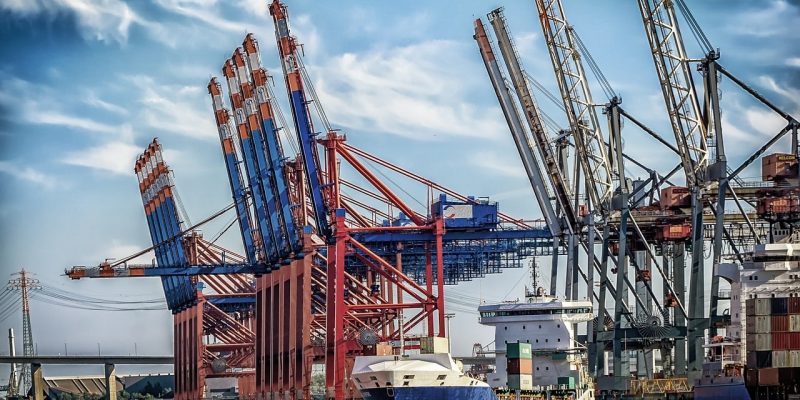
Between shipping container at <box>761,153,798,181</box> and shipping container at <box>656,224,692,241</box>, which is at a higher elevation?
shipping container at <box>761,153,798,181</box>

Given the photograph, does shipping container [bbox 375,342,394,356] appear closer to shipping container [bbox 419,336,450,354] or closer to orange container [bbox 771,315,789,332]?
shipping container [bbox 419,336,450,354]

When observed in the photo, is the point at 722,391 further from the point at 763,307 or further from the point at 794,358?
the point at 794,358

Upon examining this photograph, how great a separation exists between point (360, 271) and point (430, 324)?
1960 centimetres

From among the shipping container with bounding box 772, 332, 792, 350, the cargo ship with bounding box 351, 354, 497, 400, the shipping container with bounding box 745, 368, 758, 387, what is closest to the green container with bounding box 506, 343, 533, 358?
the cargo ship with bounding box 351, 354, 497, 400

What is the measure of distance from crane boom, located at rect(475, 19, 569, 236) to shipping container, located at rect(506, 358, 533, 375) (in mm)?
18833

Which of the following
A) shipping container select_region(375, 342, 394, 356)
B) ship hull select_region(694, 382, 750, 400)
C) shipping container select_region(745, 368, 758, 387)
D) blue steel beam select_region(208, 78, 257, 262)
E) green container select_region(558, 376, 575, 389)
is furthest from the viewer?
blue steel beam select_region(208, 78, 257, 262)

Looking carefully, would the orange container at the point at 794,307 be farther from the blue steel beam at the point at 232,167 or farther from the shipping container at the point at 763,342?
the blue steel beam at the point at 232,167

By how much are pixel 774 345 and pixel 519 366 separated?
1276 cm

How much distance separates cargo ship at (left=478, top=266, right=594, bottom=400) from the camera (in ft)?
257

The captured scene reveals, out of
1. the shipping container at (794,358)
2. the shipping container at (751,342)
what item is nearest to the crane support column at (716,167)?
the shipping container at (751,342)

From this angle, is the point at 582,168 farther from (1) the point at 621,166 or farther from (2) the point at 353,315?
(2) the point at 353,315

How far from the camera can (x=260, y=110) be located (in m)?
101

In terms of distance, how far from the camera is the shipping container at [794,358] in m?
64.8

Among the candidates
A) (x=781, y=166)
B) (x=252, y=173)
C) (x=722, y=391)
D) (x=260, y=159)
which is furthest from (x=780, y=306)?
(x=252, y=173)
